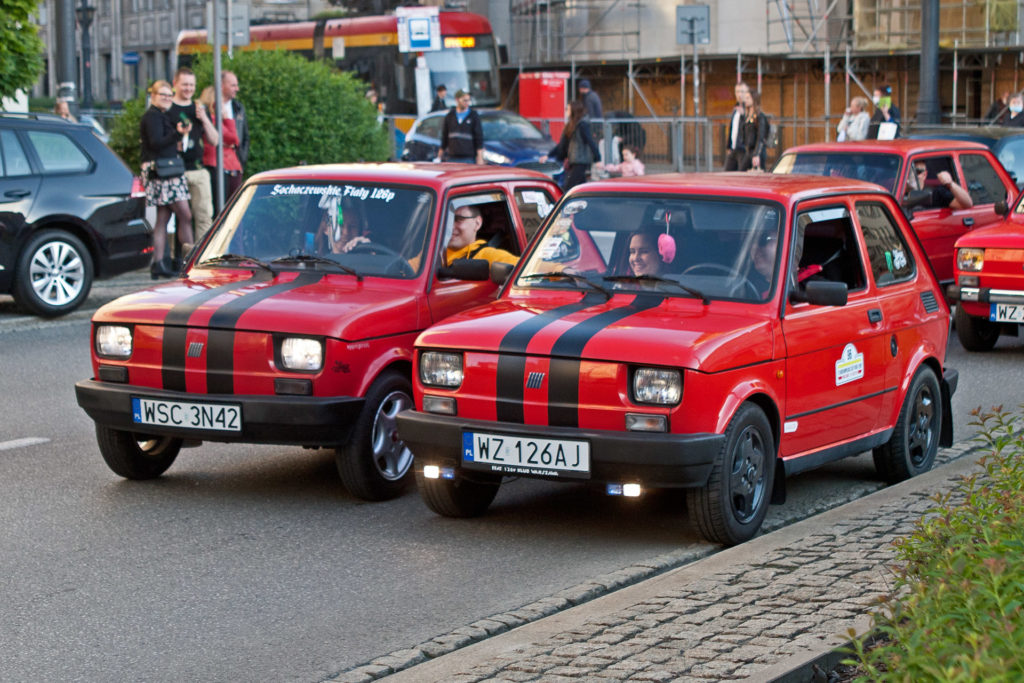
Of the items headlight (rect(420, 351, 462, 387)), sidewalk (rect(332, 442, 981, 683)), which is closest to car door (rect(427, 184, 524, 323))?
headlight (rect(420, 351, 462, 387))

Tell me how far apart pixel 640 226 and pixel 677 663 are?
307 centimetres

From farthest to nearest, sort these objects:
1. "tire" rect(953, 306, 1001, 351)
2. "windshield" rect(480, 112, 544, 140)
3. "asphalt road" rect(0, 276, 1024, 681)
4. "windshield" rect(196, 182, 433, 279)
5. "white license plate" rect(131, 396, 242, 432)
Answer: "windshield" rect(480, 112, 544, 140) → "tire" rect(953, 306, 1001, 351) → "windshield" rect(196, 182, 433, 279) → "white license plate" rect(131, 396, 242, 432) → "asphalt road" rect(0, 276, 1024, 681)

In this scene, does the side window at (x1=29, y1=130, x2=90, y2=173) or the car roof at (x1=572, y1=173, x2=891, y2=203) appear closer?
the car roof at (x1=572, y1=173, x2=891, y2=203)

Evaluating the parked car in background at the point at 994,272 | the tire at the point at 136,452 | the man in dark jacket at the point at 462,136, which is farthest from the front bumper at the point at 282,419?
the man in dark jacket at the point at 462,136

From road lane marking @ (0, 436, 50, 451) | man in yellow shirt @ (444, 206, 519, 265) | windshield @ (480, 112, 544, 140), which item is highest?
windshield @ (480, 112, 544, 140)

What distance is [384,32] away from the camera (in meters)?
38.8

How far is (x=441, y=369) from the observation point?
23.3 feet

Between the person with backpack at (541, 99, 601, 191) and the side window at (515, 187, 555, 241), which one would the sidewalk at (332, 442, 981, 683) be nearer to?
the side window at (515, 187, 555, 241)

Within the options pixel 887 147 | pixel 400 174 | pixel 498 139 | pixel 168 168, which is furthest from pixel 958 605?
pixel 498 139

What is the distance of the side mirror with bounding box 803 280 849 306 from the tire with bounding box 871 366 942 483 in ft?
3.85

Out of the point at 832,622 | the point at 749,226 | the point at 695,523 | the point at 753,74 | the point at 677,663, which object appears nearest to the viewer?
the point at 677,663

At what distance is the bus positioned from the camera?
126 ft

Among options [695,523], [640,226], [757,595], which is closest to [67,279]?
[640,226]

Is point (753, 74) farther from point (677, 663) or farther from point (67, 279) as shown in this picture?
point (677, 663)
